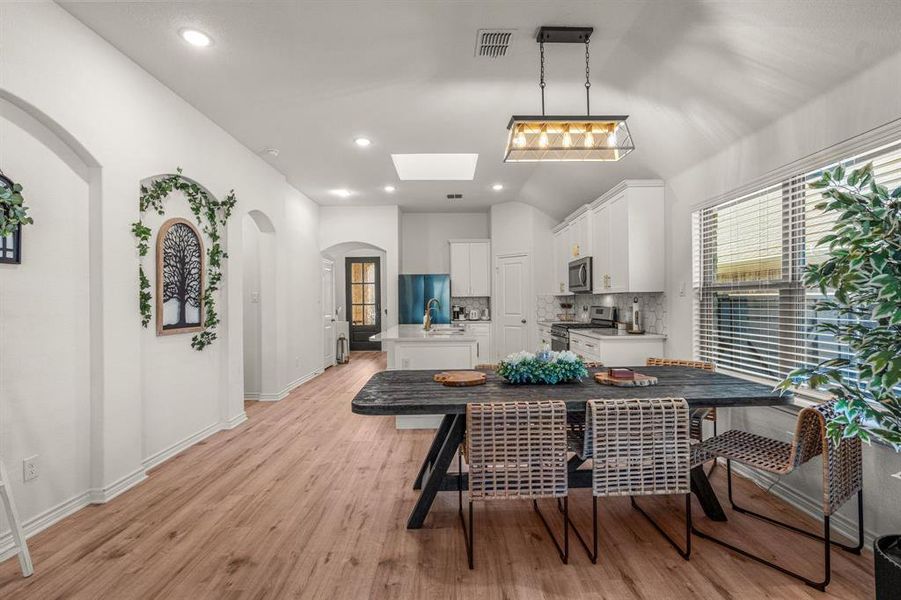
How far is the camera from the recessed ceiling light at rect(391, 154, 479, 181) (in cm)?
598

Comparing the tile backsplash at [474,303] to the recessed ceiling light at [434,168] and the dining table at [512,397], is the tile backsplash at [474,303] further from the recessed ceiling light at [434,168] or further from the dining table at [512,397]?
the dining table at [512,397]

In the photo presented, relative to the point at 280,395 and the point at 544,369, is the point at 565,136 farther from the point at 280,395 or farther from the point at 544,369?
the point at 280,395

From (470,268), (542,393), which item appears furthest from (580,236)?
(542,393)

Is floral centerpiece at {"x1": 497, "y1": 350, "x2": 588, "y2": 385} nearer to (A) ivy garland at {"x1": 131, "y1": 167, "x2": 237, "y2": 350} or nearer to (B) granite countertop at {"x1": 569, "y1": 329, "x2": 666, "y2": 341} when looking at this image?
(B) granite countertop at {"x1": 569, "y1": 329, "x2": 666, "y2": 341}

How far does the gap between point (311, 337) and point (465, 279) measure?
267 centimetres

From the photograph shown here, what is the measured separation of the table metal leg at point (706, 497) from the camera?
2.59 m

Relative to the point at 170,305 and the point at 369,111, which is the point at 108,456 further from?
the point at 369,111

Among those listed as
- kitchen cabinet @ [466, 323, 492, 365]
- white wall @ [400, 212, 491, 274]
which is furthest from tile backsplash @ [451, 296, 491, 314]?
white wall @ [400, 212, 491, 274]

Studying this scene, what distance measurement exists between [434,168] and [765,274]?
416 centimetres

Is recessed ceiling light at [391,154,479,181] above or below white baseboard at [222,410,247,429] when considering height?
above

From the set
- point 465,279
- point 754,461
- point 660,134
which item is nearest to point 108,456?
point 754,461

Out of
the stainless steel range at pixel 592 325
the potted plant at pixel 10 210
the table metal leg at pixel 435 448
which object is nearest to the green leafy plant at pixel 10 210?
the potted plant at pixel 10 210

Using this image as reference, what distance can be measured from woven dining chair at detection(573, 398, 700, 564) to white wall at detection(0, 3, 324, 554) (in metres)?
2.89

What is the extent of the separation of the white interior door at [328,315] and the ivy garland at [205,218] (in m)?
3.43
